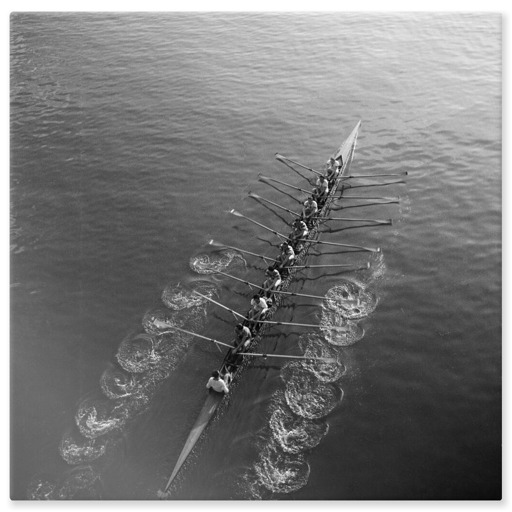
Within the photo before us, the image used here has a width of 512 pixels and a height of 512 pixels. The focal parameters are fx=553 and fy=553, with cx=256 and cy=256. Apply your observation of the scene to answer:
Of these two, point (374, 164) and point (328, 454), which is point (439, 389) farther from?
point (374, 164)

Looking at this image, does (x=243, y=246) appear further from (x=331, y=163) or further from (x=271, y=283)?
(x=331, y=163)

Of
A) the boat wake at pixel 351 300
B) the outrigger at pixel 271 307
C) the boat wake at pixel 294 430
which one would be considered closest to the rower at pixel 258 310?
the outrigger at pixel 271 307

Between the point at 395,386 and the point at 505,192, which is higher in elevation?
the point at 505,192

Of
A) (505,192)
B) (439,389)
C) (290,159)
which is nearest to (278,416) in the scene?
(439,389)

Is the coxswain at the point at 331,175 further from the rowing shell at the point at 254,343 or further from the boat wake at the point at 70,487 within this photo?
the boat wake at the point at 70,487

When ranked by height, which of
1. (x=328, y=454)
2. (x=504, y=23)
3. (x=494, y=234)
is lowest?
(x=328, y=454)
